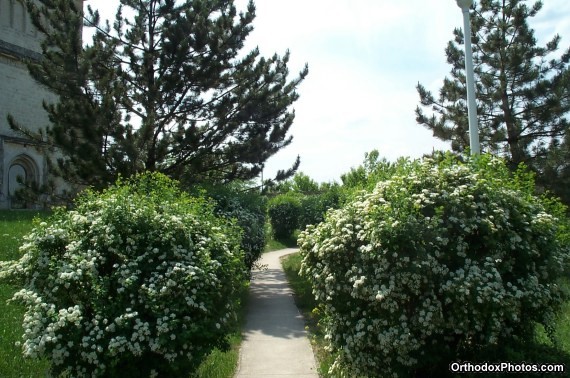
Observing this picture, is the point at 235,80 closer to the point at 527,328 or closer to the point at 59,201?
the point at 59,201

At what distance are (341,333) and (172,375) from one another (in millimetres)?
1612

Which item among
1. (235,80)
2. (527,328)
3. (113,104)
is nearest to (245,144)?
(235,80)

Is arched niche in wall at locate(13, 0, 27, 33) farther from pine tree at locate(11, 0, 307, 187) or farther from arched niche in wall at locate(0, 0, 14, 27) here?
pine tree at locate(11, 0, 307, 187)

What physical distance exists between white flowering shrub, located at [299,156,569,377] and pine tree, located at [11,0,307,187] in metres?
8.05

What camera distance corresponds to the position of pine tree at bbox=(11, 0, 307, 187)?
1212 cm

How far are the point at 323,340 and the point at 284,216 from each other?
21006 mm

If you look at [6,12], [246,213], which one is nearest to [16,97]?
[6,12]

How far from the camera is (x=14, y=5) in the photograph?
28.0m

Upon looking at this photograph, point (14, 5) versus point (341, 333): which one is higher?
point (14, 5)

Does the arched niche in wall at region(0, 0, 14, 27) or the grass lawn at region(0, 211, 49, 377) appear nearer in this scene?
the grass lawn at region(0, 211, 49, 377)

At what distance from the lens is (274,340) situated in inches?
293

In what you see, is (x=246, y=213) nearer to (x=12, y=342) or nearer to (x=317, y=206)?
(x=12, y=342)

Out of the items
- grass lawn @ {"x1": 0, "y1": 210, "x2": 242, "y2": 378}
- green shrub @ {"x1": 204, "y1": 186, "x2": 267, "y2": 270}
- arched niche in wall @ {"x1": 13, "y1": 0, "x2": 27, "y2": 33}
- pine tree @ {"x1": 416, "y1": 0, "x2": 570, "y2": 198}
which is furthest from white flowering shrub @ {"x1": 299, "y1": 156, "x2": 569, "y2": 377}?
arched niche in wall @ {"x1": 13, "y1": 0, "x2": 27, "y2": 33}

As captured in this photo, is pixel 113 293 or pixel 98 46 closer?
pixel 113 293
